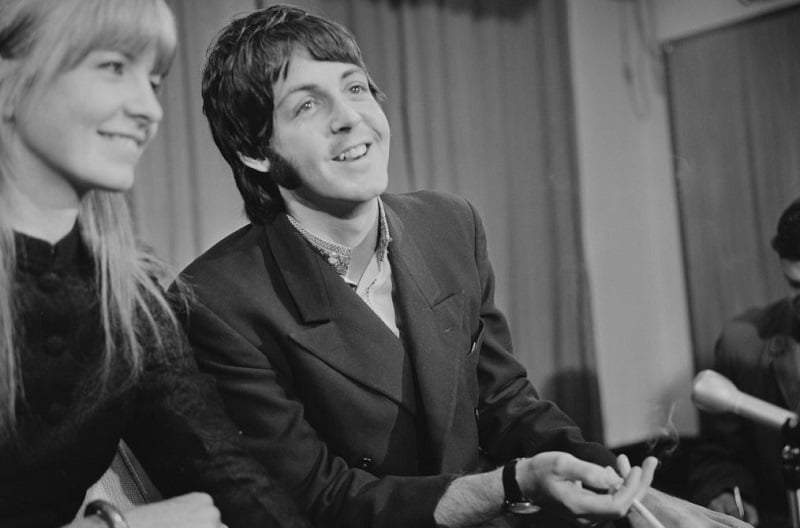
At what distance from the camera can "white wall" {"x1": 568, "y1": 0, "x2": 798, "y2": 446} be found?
491 centimetres

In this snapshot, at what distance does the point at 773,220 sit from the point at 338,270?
3472 millimetres

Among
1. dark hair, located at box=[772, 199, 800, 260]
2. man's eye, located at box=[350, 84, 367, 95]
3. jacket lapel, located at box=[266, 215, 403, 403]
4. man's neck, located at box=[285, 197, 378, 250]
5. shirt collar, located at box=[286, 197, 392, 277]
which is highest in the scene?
man's eye, located at box=[350, 84, 367, 95]

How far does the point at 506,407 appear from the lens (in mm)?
1716

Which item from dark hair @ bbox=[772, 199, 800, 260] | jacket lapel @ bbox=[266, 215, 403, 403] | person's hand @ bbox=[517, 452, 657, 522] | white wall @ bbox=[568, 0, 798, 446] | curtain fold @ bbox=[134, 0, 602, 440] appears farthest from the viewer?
white wall @ bbox=[568, 0, 798, 446]

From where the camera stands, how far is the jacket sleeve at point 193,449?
1.30m

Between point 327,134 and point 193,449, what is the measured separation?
61 cm

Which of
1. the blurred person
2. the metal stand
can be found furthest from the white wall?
the metal stand

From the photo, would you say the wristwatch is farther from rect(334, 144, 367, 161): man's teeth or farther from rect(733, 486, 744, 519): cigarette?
rect(733, 486, 744, 519): cigarette

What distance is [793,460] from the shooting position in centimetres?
177

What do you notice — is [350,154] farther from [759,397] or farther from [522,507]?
[759,397]

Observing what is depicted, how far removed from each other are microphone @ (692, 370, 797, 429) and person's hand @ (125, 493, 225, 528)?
116 cm

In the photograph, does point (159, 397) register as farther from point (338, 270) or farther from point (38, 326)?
point (338, 270)

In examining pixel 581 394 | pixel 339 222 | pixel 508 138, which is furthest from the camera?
pixel 581 394

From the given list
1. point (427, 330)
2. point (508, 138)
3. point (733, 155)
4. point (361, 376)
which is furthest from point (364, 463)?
point (733, 155)
